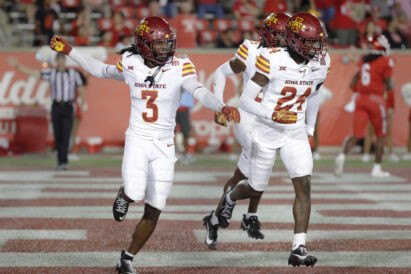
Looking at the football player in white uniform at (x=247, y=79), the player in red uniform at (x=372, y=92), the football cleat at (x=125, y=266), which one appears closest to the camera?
the football cleat at (x=125, y=266)

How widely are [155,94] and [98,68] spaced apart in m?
0.60

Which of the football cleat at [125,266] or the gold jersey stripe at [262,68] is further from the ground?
the gold jersey stripe at [262,68]

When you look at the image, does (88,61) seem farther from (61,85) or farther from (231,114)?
(61,85)

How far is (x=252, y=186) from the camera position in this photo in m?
6.34

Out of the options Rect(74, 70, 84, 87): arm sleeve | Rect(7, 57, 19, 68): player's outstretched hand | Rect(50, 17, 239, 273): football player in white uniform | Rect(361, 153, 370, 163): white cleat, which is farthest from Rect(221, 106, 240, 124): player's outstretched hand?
Rect(361, 153, 370, 163): white cleat

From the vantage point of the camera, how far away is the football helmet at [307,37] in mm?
5625

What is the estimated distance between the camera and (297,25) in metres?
5.68

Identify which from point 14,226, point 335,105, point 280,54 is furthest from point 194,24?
point 280,54

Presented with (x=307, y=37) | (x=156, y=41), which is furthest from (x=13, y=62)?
(x=307, y=37)

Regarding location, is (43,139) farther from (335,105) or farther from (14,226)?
(14,226)

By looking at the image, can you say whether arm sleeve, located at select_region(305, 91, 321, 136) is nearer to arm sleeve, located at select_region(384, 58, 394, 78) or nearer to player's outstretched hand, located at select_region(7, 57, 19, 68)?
arm sleeve, located at select_region(384, 58, 394, 78)

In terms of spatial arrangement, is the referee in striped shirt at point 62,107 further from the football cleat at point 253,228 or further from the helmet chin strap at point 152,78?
the helmet chin strap at point 152,78

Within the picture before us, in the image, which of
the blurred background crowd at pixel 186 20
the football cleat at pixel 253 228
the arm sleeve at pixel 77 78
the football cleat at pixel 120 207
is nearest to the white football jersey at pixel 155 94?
the football cleat at pixel 120 207

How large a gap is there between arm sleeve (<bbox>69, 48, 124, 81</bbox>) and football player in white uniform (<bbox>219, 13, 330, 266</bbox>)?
0.90 m
